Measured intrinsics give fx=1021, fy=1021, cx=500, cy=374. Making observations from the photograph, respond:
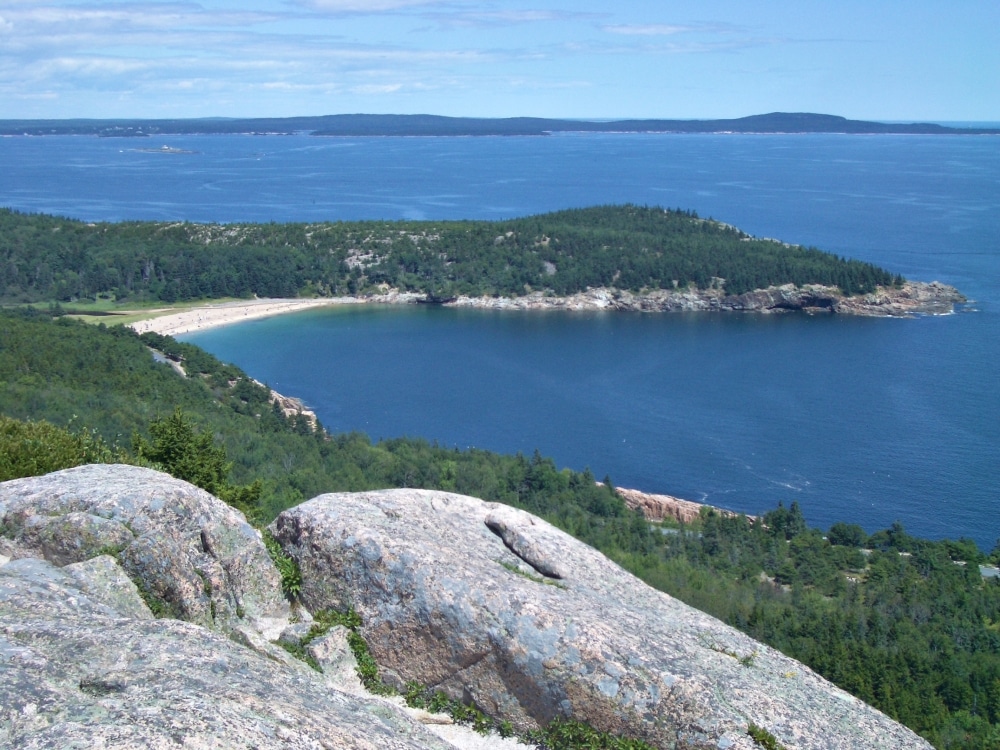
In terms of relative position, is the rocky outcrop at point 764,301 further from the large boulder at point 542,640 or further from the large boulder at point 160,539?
the large boulder at point 160,539

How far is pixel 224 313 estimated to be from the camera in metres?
93.1

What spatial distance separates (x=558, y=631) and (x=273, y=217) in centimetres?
14283

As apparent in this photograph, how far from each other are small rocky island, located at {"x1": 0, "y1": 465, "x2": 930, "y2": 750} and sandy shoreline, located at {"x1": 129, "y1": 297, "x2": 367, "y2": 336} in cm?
7240

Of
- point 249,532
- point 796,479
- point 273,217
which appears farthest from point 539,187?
point 249,532

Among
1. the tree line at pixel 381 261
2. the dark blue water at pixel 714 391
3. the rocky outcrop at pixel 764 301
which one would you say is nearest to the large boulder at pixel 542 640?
the dark blue water at pixel 714 391

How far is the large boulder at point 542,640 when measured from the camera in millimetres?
10875

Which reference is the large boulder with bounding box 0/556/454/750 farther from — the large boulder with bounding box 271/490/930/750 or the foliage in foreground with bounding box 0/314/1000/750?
the foliage in foreground with bounding box 0/314/1000/750

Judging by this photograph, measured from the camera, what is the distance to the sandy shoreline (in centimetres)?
8575

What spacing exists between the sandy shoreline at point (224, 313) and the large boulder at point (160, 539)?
7210 cm

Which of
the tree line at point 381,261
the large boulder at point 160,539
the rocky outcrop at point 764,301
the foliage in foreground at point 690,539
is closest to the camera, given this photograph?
the large boulder at point 160,539

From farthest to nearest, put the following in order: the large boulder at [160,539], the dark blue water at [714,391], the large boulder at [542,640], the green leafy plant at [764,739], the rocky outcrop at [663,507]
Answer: the dark blue water at [714,391]
the rocky outcrop at [663,507]
the large boulder at [160,539]
the large boulder at [542,640]
the green leafy plant at [764,739]

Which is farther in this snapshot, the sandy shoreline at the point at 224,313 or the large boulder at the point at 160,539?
the sandy shoreline at the point at 224,313

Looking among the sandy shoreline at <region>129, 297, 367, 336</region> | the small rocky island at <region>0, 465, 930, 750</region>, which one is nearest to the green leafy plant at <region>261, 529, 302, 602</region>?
the small rocky island at <region>0, 465, 930, 750</region>

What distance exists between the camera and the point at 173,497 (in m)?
12.2
